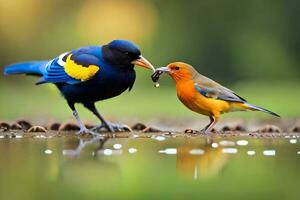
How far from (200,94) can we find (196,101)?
8 centimetres

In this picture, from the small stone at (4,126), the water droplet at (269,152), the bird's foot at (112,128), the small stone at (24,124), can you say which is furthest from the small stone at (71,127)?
the water droplet at (269,152)

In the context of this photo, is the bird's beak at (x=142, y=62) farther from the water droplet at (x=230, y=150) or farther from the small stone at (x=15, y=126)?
the small stone at (x=15, y=126)

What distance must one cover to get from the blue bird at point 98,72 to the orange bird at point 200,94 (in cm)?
30

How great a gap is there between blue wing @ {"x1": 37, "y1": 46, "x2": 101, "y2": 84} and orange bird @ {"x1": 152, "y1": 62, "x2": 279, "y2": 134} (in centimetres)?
63

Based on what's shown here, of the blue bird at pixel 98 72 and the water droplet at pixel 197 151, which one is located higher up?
the blue bird at pixel 98 72

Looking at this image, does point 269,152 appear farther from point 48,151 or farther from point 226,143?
point 48,151

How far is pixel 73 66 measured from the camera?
745cm

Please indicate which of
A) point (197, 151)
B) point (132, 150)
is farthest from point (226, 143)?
point (132, 150)

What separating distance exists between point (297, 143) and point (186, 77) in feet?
3.66

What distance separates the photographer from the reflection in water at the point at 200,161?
17.4ft

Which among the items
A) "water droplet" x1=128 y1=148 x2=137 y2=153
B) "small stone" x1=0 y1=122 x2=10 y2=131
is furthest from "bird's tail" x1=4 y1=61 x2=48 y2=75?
"water droplet" x1=128 y1=148 x2=137 y2=153

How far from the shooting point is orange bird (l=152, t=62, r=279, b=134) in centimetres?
720

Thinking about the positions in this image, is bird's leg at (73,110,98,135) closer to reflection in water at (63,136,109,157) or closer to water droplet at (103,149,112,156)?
reflection in water at (63,136,109,157)

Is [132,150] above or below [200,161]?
above
